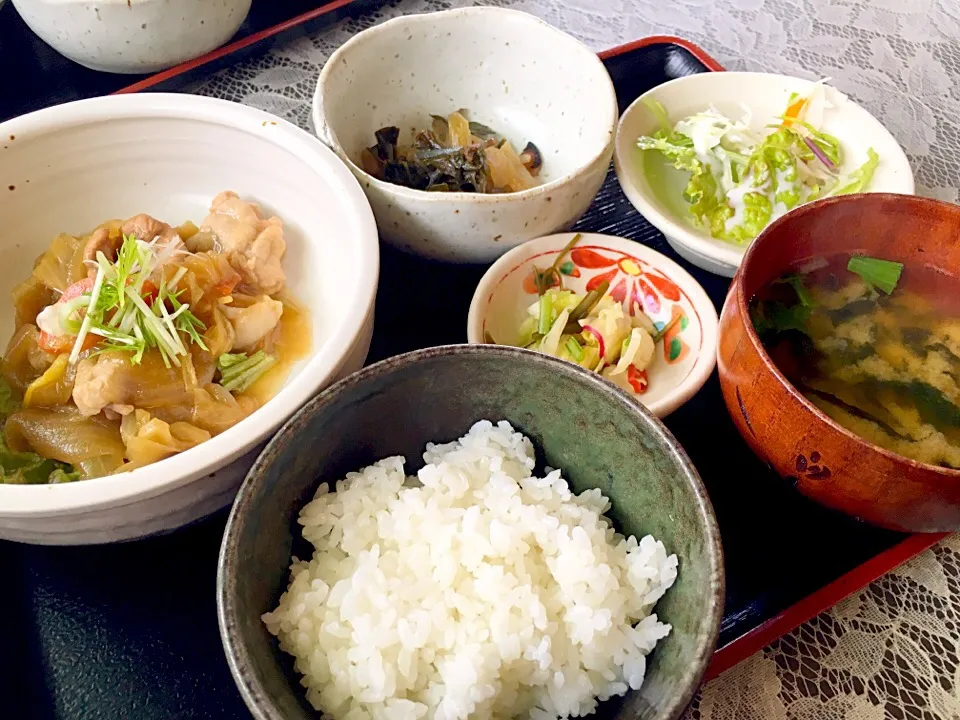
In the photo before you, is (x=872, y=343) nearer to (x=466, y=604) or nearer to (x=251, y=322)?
(x=466, y=604)

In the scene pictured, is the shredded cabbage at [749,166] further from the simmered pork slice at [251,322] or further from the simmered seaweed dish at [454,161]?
the simmered pork slice at [251,322]

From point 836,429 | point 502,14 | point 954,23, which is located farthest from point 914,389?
point 954,23

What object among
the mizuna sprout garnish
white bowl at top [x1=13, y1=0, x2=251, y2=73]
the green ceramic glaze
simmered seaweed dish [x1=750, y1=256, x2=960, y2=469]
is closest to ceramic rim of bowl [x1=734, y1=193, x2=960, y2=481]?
simmered seaweed dish [x1=750, y1=256, x2=960, y2=469]

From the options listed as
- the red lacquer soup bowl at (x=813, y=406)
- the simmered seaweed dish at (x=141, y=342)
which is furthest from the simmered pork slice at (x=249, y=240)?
the red lacquer soup bowl at (x=813, y=406)

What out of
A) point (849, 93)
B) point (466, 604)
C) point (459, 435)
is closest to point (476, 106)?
point (459, 435)

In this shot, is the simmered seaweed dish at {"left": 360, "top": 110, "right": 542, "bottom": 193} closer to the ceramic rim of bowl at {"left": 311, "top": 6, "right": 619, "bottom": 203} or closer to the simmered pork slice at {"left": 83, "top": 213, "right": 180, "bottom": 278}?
the ceramic rim of bowl at {"left": 311, "top": 6, "right": 619, "bottom": 203}
